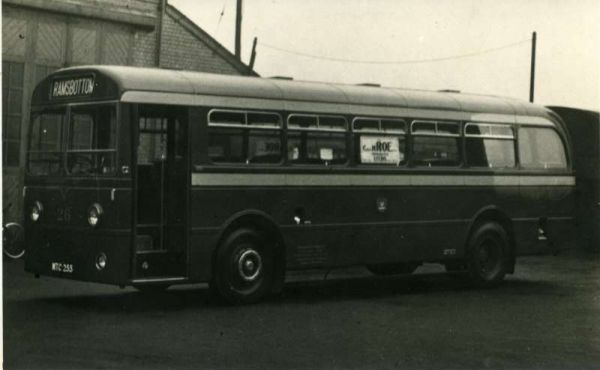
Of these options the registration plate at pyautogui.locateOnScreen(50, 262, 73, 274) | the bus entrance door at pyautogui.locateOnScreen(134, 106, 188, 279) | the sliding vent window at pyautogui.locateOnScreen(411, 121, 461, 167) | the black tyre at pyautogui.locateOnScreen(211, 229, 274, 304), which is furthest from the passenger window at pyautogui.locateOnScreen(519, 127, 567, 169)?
the registration plate at pyautogui.locateOnScreen(50, 262, 73, 274)

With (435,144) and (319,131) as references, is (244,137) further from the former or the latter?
(435,144)

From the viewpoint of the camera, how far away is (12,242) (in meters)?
18.9

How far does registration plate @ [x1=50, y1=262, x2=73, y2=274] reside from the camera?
39.8ft

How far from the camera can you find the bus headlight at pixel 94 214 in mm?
11836

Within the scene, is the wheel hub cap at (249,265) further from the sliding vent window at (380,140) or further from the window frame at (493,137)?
the window frame at (493,137)

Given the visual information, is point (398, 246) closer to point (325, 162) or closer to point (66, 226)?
point (325, 162)

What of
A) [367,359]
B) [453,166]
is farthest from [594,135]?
[367,359]

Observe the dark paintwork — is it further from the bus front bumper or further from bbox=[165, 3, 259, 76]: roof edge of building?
bbox=[165, 3, 259, 76]: roof edge of building

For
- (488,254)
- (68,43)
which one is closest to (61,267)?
(488,254)

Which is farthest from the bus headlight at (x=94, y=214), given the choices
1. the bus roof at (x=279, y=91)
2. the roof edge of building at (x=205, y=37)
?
the roof edge of building at (x=205, y=37)

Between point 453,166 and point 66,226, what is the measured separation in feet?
20.5

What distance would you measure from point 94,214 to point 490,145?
277 inches

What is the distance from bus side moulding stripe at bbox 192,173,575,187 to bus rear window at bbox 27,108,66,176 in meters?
1.74

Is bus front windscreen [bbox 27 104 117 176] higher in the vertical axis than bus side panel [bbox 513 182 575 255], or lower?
higher
